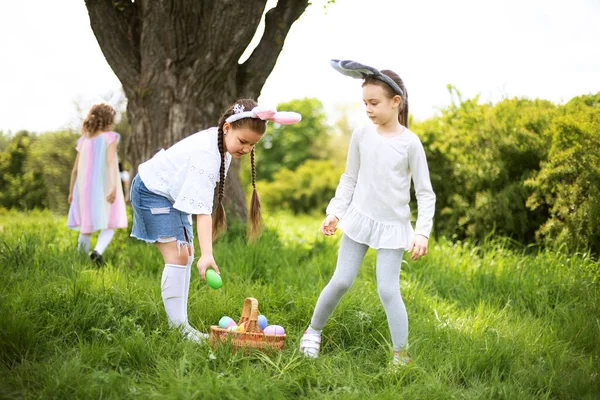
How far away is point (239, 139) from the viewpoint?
340 centimetres

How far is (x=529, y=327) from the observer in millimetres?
3980

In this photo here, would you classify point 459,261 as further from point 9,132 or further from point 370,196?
point 9,132

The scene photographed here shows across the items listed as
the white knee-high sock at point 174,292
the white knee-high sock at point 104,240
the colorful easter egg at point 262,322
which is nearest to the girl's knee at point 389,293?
the colorful easter egg at point 262,322

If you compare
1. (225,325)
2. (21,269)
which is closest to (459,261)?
(225,325)

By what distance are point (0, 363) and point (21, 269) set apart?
4.98ft

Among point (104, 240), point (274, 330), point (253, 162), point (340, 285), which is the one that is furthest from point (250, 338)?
point (104, 240)

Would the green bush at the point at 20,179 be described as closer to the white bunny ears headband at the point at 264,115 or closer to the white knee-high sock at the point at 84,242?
the white knee-high sock at the point at 84,242

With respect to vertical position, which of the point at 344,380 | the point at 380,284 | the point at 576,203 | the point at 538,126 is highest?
the point at 538,126

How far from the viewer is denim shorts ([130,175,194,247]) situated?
3.54 m

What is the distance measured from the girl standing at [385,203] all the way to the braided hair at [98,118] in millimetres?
3139

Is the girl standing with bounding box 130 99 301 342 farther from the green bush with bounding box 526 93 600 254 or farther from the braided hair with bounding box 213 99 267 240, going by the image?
the green bush with bounding box 526 93 600 254

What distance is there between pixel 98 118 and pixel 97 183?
632 millimetres

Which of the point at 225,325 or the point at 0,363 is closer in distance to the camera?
the point at 0,363

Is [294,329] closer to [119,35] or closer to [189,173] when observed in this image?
[189,173]
